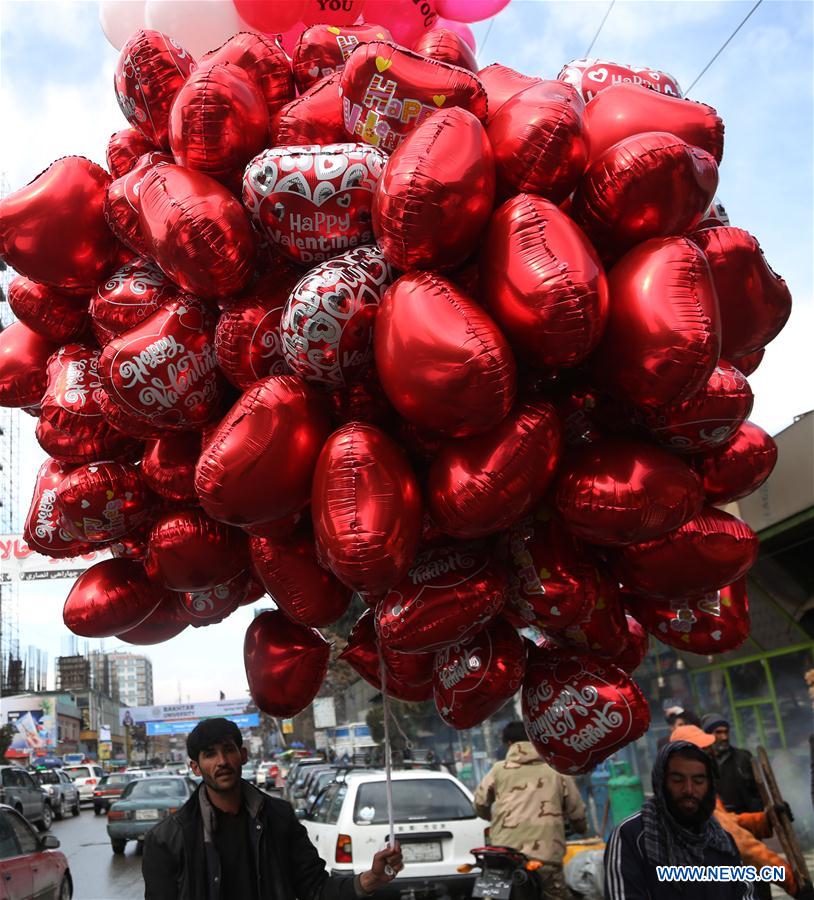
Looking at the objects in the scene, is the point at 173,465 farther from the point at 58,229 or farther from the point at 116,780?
the point at 116,780

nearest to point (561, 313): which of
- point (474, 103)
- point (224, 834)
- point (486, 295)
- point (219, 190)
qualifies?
point (486, 295)

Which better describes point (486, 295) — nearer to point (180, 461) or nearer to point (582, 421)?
point (582, 421)

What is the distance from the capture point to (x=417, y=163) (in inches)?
84.5

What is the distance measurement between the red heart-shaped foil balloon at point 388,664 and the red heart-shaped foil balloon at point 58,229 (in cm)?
156

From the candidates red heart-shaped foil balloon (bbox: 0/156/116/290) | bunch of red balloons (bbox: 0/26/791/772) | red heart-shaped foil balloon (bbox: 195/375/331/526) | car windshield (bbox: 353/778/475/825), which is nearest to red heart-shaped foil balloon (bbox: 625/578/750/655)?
bunch of red balloons (bbox: 0/26/791/772)

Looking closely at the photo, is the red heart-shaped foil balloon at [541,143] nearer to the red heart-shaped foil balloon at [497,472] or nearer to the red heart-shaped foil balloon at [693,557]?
the red heart-shaped foil balloon at [497,472]

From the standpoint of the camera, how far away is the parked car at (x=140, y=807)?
14832 mm

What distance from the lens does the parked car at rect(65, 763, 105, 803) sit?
33.2 meters

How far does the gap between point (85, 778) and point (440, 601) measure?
36.7 metres

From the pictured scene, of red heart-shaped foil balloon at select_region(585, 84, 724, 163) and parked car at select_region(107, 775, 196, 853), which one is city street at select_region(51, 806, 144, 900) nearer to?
parked car at select_region(107, 775, 196, 853)

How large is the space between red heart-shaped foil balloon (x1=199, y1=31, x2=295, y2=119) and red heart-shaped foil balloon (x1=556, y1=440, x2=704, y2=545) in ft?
5.25

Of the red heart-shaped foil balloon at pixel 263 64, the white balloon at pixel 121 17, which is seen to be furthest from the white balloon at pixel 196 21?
the red heart-shaped foil balloon at pixel 263 64

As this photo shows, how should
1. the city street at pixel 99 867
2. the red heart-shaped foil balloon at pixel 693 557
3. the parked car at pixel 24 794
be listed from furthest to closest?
the parked car at pixel 24 794 → the city street at pixel 99 867 → the red heart-shaped foil balloon at pixel 693 557

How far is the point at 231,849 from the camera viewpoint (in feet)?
9.55
